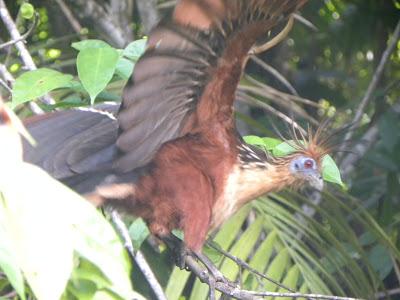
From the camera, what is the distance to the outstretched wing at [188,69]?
230 centimetres

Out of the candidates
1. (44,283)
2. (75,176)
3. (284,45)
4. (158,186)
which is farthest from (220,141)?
(284,45)

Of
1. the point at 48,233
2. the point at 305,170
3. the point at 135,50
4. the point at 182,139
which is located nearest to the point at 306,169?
the point at 305,170

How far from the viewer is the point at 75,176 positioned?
265cm

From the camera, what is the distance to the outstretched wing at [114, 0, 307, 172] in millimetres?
2297

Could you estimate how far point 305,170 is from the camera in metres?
3.03

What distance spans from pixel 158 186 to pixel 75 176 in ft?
0.90

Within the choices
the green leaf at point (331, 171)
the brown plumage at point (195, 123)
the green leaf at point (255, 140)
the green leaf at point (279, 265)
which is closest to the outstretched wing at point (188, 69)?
the brown plumage at point (195, 123)

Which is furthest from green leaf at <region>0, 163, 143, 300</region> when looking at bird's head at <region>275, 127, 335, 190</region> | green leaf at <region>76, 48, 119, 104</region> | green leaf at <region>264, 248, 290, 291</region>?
green leaf at <region>264, 248, 290, 291</region>

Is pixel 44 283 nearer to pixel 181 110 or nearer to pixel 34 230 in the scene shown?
pixel 34 230

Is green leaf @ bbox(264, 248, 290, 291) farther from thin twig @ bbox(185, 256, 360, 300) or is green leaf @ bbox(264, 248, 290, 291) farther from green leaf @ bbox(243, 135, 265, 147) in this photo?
green leaf @ bbox(243, 135, 265, 147)

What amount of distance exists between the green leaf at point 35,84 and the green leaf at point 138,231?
493mm

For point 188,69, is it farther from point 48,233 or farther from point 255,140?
point 48,233

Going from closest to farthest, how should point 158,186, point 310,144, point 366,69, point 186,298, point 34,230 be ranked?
point 34,230
point 158,186
point 310,144
point 186,298
point 366,69

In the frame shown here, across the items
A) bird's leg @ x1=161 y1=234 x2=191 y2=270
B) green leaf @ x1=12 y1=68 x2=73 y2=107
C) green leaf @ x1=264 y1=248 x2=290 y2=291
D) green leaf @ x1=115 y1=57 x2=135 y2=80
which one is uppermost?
green leaf @ x1=12 y1=68 x2=73 y2=107
